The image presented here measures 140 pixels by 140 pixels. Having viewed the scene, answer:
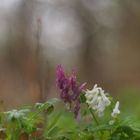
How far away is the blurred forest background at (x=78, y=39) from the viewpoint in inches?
282

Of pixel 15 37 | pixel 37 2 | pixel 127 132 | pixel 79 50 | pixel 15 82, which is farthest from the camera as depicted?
pixel 79 50

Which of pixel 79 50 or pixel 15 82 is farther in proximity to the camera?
pixel 79 50

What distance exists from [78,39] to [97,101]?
8.04 m

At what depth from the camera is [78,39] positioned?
29.9 ft

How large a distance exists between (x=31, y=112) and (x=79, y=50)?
795cm

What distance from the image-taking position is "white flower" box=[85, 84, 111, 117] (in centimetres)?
111

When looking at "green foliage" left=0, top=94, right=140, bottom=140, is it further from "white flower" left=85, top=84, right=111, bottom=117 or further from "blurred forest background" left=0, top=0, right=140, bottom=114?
"blurred forest background" left=0, top=0, right=140, bottom=114

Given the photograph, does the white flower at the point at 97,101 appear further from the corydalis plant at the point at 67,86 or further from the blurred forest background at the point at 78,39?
the blurred forest background at the point at 78,39

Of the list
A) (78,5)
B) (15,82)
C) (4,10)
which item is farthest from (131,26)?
(15,82)

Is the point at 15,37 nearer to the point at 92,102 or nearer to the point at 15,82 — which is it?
the point at 15,82

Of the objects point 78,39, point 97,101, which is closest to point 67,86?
point 97,101

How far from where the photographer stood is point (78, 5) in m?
9.33

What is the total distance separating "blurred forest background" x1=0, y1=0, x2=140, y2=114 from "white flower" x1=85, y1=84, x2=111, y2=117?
4610 millimetres

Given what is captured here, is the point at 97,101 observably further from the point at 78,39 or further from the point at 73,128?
the point at 78,39
